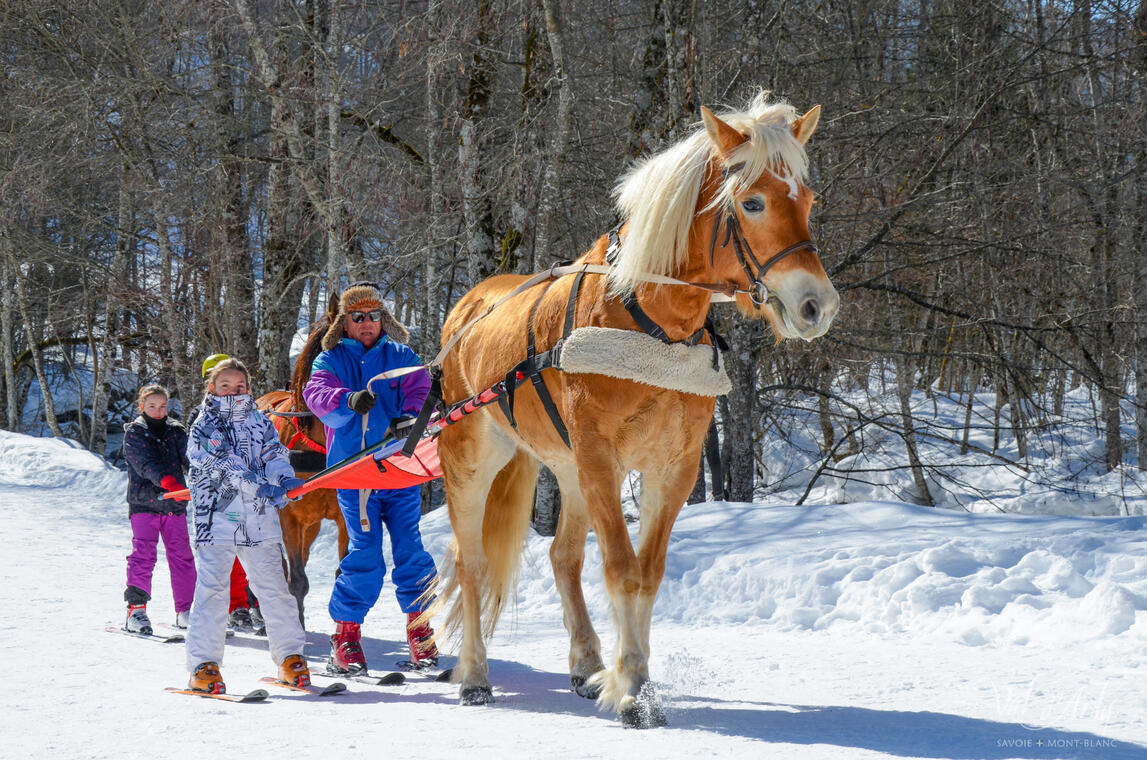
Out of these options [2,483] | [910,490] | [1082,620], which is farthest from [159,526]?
[910,490]

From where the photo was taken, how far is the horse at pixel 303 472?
620 cm

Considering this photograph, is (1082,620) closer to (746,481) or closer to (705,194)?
(705,194)

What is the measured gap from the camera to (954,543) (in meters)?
5.67

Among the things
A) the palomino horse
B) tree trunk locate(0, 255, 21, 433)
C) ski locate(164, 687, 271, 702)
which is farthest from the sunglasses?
tree trunk locate(0, 255, 21, 433)

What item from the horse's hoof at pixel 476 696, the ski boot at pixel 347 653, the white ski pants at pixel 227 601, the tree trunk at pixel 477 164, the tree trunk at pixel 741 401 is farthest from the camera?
the tree trunk at pixel 477 164

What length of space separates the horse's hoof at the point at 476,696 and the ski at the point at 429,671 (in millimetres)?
474

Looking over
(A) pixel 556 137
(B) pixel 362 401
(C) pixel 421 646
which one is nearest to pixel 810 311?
(B) pixel 362 401

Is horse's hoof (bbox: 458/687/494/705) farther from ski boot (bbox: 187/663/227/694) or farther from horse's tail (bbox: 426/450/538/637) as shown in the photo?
ski boot (bbox: 187/663/227/694)

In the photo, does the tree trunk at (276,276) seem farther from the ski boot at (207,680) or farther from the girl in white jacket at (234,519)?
the ski boot at (207,680)

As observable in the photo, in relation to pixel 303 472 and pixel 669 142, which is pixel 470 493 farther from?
pixel 669 142

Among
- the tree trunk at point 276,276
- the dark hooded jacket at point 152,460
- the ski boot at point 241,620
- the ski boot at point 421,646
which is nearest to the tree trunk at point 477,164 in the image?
the dark hooded jacket at point 152,460

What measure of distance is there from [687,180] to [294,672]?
2.81 metres

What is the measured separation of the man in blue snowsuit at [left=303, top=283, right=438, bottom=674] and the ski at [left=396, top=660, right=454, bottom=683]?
4cm

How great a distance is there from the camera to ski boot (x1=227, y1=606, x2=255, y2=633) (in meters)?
6.56
